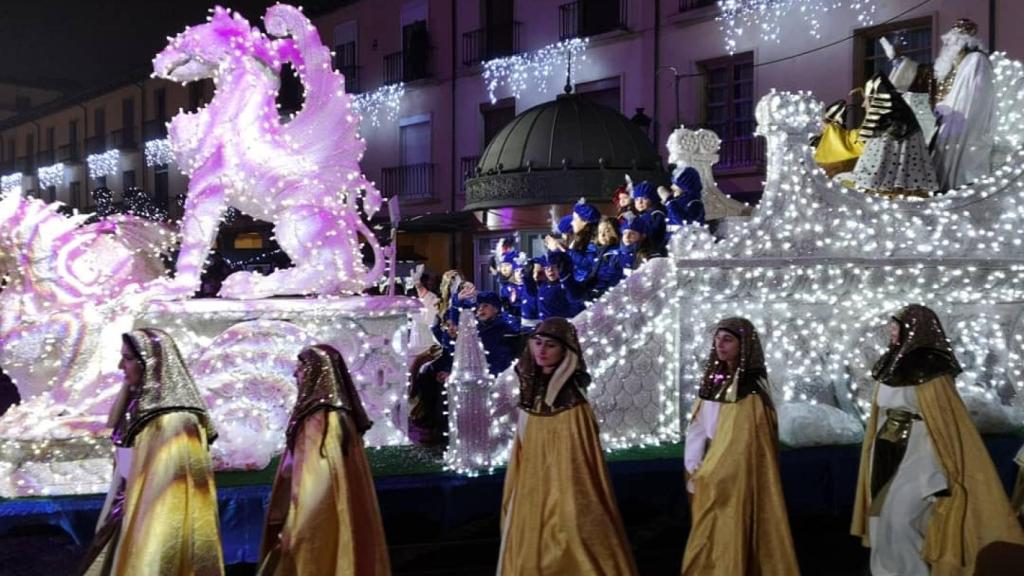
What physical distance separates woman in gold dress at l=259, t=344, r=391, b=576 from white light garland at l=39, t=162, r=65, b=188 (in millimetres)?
34852

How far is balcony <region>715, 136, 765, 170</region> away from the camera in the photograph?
16.7 meters

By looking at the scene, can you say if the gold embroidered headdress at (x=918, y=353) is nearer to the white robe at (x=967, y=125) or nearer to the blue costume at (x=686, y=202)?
the blue costume at (x=686, y=202)

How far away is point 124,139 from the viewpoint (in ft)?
105

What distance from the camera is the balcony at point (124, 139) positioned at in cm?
3167

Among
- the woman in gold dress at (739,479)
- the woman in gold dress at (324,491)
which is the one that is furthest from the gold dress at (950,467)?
the woman in gold dress at (324,491)

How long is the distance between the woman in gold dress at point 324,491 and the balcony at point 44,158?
121ft

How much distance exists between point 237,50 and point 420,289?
527 centimetres

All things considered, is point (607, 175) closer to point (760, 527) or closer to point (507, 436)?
point (507, 436)

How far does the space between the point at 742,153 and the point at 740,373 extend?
12394 millimetres

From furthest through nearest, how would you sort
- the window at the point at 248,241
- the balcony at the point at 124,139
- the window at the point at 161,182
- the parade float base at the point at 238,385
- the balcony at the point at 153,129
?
the balcony at the point at 124,139, the window at the point at 161,182, the balcony at the point at 153,129, the window at the point at 248,241, the parade float base at the point at 238,385

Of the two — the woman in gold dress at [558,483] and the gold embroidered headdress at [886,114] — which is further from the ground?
the gold embroidered headdress at [886,114]

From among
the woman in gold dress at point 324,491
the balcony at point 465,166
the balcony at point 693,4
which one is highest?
the balcony at point 693,4

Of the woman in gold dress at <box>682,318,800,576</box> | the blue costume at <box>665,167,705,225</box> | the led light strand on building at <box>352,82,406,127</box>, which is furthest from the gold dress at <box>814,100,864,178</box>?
the led light strand on building at <box>352,82,406,127</box>

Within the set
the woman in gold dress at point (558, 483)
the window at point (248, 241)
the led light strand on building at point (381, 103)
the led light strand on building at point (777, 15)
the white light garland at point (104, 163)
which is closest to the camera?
the woman in gold dress at point (558, 483)
